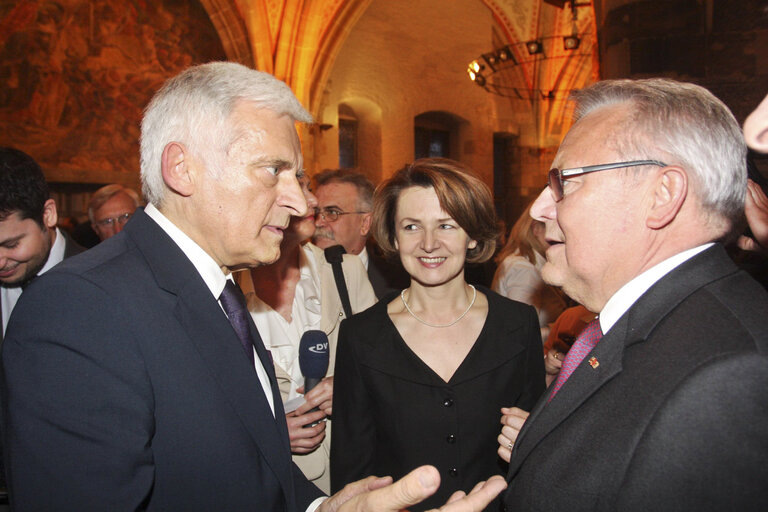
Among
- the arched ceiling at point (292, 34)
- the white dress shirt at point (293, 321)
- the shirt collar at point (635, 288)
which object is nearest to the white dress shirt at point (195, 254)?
the shirt collar at point (635, 288)

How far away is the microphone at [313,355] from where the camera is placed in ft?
7.66

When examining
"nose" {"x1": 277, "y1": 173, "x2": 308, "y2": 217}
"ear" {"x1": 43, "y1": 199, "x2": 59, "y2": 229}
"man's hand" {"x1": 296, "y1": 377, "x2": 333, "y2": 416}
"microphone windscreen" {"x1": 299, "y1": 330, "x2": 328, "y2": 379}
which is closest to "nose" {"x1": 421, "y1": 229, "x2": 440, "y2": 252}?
"microphone windscreen" {"x1": 299, "y1": 330, "x2": 328, "y2": 379}

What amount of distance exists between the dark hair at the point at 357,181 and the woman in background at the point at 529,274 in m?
1.13

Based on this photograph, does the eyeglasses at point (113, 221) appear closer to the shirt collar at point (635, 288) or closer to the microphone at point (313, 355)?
the microphone at point (313, 355)

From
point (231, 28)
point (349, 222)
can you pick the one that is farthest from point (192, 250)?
point (231, 28)

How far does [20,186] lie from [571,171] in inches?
101

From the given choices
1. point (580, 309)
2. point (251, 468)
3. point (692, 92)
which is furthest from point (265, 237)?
point (580, 309)

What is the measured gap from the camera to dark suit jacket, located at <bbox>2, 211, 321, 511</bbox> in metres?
1.09

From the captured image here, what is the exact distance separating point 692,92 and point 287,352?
2058mm

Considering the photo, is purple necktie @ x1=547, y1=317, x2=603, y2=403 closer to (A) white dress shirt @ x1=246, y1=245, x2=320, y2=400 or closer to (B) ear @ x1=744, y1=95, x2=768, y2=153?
(B) ear @ x1=744, y1=95, x2=768, y2=153

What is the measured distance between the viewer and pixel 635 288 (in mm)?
1369

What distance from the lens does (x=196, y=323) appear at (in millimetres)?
1386

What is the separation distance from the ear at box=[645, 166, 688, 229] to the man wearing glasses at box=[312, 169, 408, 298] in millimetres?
2597

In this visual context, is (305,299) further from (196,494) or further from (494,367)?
(196,494)
